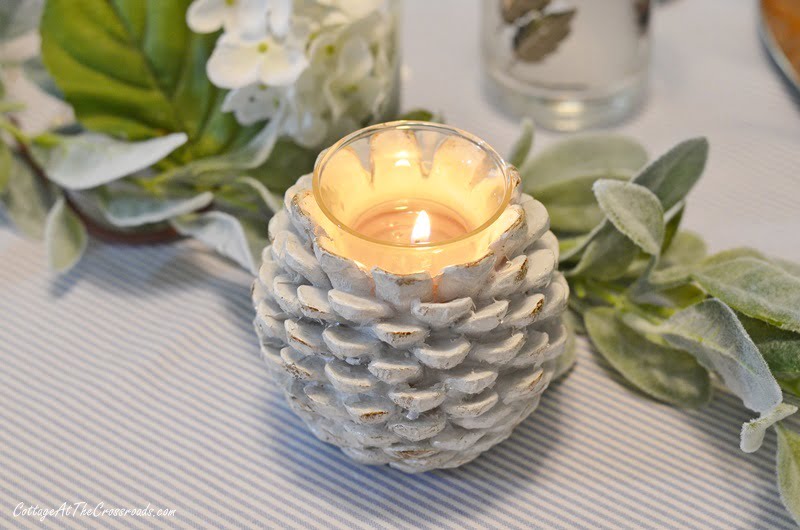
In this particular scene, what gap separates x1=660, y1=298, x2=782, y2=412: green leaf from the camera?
33 cm

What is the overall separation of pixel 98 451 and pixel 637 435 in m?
0.25

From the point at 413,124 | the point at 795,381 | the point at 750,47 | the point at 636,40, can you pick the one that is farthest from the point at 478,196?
the point at 750,47

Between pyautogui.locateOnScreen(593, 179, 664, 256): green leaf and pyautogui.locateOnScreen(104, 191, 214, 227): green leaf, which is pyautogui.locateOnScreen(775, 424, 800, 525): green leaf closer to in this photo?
pyautogui.locateOnScreen(593, 179, 664, 256): green leaf

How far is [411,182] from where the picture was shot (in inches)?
15.0

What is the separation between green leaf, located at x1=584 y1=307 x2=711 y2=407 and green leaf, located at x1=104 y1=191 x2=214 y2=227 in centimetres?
21

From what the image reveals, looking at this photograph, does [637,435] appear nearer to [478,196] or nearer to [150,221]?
[478,196]

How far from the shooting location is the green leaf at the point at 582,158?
1.48ft

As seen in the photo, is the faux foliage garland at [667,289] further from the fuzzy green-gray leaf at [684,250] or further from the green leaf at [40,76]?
the green leaf at [40,76]

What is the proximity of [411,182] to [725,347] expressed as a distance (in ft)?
0.50

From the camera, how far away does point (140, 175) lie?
1.57 feet

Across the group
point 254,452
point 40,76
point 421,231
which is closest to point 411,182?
point 421,231

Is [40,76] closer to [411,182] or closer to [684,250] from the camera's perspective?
[411,182]

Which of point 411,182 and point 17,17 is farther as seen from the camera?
point 17,17

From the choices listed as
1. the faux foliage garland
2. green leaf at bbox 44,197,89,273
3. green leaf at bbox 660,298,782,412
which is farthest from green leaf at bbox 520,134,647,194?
green leaf at bbox 44,197,89,273
